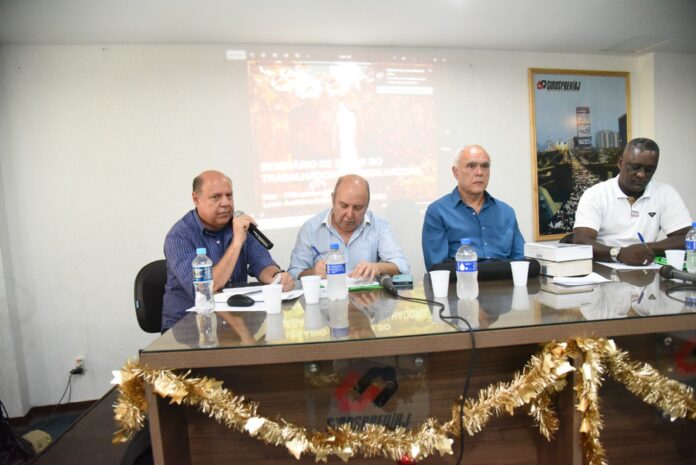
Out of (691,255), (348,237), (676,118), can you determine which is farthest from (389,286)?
(676,118)

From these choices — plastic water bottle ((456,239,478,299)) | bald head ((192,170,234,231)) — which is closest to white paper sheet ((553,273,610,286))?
plastic water bottle ((456,239,478,299))

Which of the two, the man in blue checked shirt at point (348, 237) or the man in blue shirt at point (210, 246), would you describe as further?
the man in blue checked shirt at point (348, 237)

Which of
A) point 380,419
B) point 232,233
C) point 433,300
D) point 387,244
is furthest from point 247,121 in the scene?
point 380,419

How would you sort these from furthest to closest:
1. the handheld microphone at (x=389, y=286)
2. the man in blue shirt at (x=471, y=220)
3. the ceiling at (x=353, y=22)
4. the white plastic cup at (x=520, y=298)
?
the ceiling at (x=353, y=22), the man in blue shirt at (x=471, y=220), the handheld microphone at (x=389, y=286), the white plastic cup at (x=520, y=298)

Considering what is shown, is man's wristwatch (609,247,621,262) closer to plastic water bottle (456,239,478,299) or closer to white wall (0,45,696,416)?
plastic water bottle (456,239,478,299)

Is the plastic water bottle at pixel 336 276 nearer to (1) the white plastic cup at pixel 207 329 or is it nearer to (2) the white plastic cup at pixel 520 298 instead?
(1) the white plastic cup at pixel 207 329

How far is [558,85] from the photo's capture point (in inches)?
131

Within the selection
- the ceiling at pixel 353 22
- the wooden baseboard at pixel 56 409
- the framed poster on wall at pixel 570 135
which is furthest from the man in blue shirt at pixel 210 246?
the framed poster on wall at pixel 570 135

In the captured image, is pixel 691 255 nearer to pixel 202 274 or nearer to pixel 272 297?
pixel 272 297

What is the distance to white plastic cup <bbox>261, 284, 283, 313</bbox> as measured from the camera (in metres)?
1.28

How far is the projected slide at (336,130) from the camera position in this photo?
9.70ft

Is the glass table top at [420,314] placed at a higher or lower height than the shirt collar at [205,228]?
lower

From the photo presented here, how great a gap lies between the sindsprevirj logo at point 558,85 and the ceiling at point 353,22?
0.30 metres

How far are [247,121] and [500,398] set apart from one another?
97.8 inches
